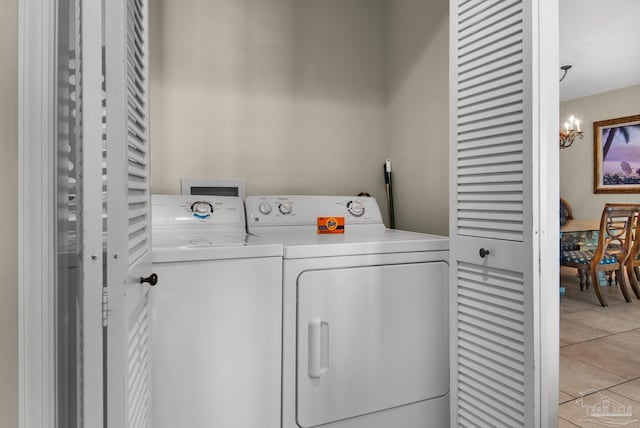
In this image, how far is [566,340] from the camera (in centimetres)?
290

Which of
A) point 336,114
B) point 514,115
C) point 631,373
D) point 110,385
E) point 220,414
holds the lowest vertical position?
point 631,373

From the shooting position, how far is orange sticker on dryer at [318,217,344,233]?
1878mm

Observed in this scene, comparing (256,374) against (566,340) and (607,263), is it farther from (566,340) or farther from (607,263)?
(607,263)

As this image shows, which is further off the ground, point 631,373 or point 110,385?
point 110,385

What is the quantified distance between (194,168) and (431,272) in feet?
4.18

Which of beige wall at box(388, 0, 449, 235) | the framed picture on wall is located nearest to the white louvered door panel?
beige wall at box(388, 0, 449, 235)

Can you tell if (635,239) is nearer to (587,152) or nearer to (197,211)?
(587,152)

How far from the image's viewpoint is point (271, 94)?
2.24 meters

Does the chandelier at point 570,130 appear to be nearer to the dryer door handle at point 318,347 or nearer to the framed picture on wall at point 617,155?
the framed picture on wall at point 617,155

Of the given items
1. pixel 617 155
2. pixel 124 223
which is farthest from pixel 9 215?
pixel 617 155

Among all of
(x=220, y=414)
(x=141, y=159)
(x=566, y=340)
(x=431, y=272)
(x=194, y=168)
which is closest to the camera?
(x=141, y=159)

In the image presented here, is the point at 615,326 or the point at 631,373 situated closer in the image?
the point at 631,373

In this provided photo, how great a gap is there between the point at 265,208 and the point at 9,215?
4.33ft

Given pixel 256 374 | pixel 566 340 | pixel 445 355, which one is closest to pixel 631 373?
pixel 566 340
